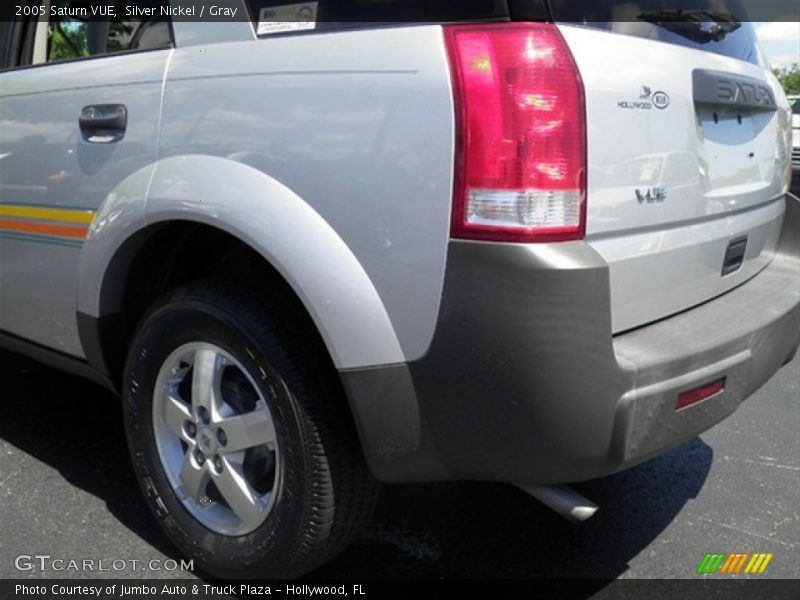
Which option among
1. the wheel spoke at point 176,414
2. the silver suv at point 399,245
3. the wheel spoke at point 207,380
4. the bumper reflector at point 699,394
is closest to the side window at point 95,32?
the silver suv at point 399,245

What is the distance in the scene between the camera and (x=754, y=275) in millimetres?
2625

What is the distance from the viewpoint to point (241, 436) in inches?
86.8

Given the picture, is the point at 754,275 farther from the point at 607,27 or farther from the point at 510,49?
the point at 510,49

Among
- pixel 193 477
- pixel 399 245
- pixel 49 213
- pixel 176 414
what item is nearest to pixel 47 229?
pixel 49 213

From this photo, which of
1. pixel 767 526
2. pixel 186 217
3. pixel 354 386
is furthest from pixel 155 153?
pixel 767 526

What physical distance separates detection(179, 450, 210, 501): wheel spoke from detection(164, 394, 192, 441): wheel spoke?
0.25 feet

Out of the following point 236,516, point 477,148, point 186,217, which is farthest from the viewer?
point 236,516

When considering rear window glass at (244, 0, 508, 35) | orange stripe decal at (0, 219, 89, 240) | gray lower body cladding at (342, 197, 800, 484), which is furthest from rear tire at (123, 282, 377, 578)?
rear window glass at (244, 0, 508, 35)

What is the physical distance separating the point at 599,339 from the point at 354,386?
1.88 feet

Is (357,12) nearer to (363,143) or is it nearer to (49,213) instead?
(363,143)

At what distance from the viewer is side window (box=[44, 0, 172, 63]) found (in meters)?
2.45

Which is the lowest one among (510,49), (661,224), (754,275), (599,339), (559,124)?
(754,275)

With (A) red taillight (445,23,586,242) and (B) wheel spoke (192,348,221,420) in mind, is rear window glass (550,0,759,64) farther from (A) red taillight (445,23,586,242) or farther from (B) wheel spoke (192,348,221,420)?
(B) wheel spoke (192,348,221,420)

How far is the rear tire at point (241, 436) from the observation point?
2051 mm
